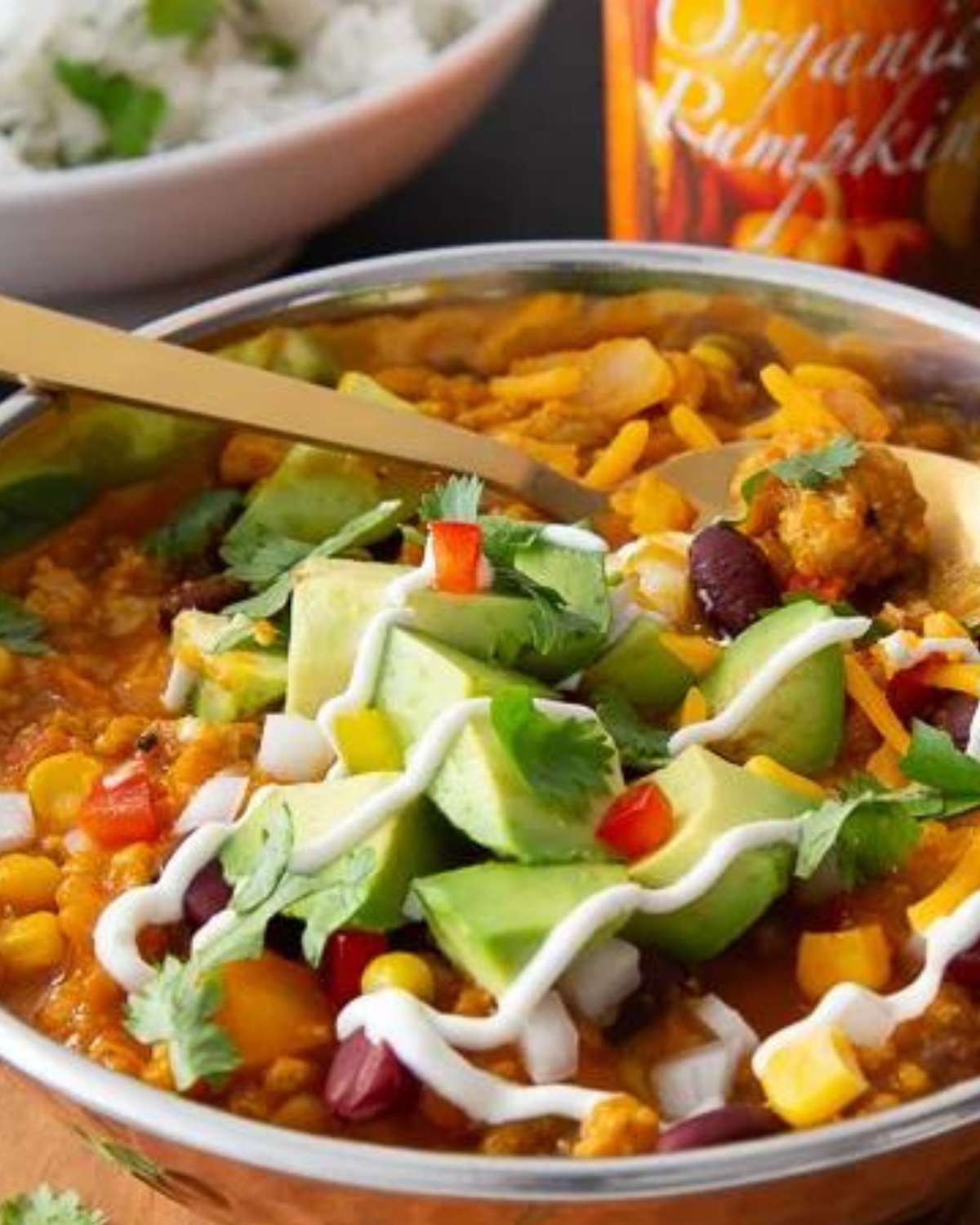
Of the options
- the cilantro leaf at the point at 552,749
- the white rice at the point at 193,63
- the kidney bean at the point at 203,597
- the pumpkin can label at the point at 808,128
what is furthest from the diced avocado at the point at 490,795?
the white rice at the point at 193,63

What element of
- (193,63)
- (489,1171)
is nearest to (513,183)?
(193,63)

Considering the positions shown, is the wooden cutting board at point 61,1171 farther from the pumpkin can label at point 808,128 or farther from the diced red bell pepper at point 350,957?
the pumpkin can label at point 808,128

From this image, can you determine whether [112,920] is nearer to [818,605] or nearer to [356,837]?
[356,837]

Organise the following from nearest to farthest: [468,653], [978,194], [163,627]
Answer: [468,653]
[163,627]
[978,194]

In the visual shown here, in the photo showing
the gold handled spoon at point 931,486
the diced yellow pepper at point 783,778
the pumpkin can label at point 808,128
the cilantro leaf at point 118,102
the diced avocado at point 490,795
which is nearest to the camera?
the diced avocado at point 490,795

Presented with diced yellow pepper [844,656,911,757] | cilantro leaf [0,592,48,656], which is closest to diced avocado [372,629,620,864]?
diced yellow pepper [844,656,911,757]

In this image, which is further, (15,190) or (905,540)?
(15,190)

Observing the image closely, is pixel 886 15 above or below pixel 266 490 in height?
above

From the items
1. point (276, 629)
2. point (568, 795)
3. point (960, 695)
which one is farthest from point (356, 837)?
point (960, 695)
